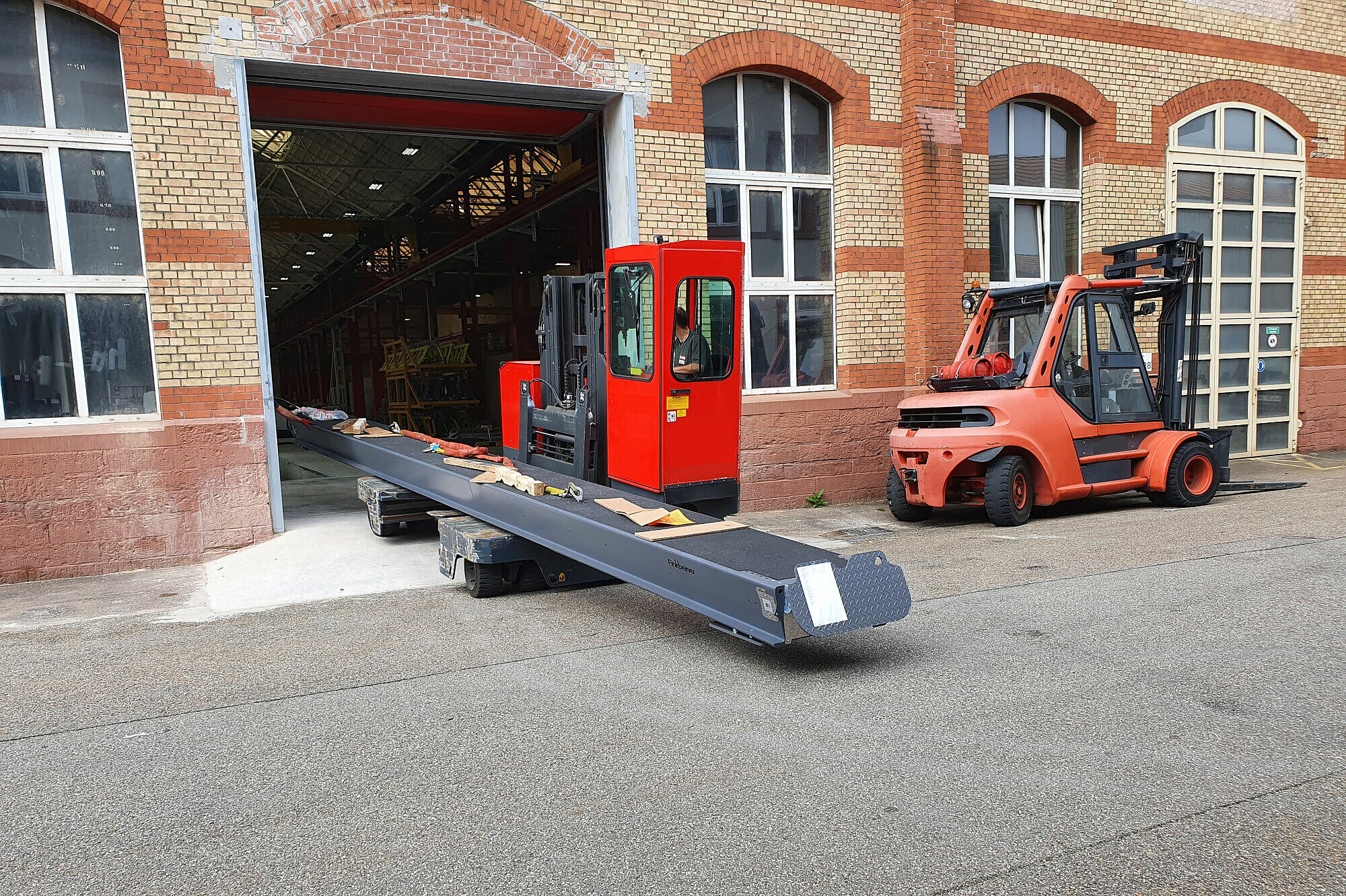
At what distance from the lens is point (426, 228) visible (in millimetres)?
24953

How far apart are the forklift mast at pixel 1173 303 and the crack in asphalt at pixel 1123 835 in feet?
25.6

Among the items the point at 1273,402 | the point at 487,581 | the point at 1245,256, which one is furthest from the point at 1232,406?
the point at 487,581

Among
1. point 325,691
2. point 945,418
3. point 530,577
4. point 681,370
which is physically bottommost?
point 325,691

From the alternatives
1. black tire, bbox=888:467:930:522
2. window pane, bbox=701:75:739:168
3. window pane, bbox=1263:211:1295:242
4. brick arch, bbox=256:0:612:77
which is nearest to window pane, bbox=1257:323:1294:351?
window pane, bbox=1263:211:1295:242

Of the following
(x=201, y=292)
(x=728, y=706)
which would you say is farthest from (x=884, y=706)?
(x=201, y=292)

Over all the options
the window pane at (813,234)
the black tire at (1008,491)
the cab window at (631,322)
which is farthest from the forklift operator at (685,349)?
the window pane at (813,234)

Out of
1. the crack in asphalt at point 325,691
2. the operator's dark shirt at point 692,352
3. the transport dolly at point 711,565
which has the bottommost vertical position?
the crack in asphalt at point 325,691

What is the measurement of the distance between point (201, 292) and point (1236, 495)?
1196 centimetres

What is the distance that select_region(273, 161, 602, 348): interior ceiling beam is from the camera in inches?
585

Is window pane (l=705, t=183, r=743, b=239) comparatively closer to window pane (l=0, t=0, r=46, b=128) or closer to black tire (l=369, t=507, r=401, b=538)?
black tire (l=369, t=507, r=401, b=538)

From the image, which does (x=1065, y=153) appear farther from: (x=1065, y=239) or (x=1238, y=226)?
(x=1238, y=226)

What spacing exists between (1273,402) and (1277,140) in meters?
4.28

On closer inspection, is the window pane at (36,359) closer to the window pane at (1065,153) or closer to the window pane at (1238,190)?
the window pane at (1065,153)

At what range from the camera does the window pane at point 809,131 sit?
461 inches
